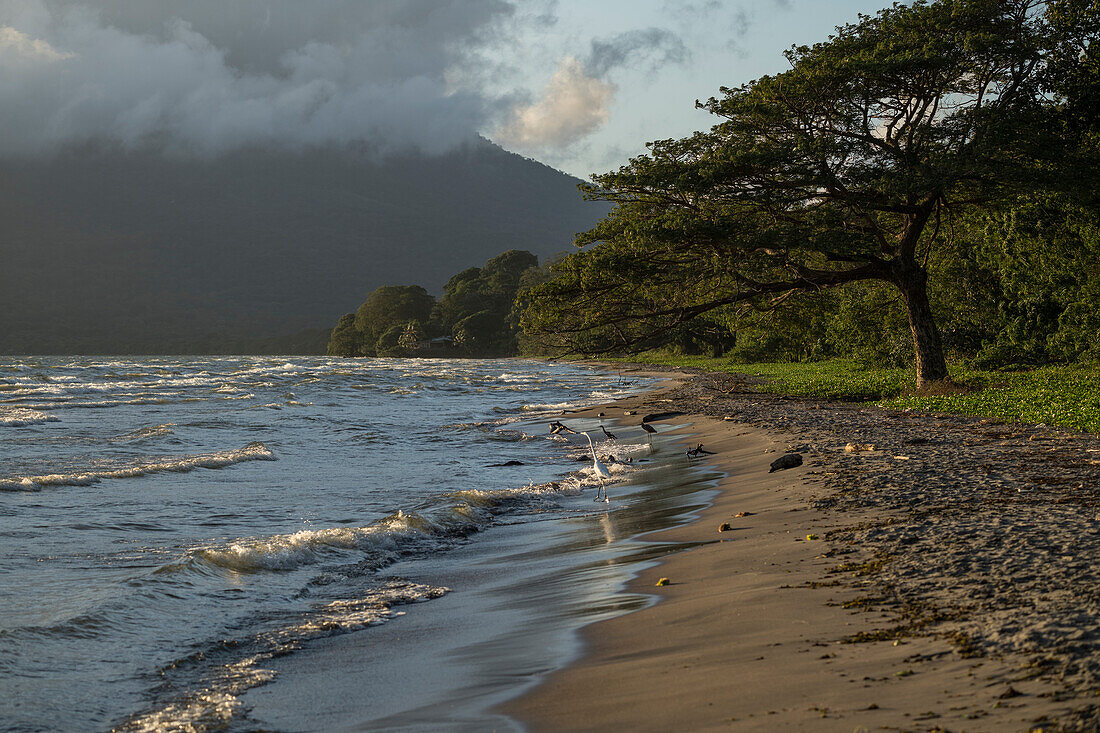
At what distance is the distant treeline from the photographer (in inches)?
4855

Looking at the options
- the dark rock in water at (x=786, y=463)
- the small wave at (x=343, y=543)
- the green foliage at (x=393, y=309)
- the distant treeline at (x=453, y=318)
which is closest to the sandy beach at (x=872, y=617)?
the dark rock in water at (x=786, y=463)

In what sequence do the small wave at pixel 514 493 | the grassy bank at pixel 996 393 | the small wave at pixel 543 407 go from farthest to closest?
the small wave at pixel 543 407, the grassy bank at pixel 996 393, the small wave at pixel 514 493

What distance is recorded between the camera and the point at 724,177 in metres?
18.3

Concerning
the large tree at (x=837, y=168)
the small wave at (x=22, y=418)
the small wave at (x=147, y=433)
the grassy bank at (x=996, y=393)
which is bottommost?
the small wave at (x=147, y=433)

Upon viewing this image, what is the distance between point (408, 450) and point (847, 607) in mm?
15734

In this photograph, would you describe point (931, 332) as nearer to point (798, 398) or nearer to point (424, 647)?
point (798, 398)

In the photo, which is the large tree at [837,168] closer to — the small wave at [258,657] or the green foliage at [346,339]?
the small wave at [258,657]

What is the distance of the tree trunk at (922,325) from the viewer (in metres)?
20.1

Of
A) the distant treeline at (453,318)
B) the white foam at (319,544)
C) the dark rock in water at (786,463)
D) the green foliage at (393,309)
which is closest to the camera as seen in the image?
the white foam at (319,544)

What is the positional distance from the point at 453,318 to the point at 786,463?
402 feet

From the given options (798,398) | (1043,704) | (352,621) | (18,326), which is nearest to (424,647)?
(352,621)

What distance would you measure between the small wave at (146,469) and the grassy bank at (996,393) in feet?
49.4

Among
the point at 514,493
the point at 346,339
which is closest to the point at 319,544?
the point at 514,493

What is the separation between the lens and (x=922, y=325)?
66.7 feet
